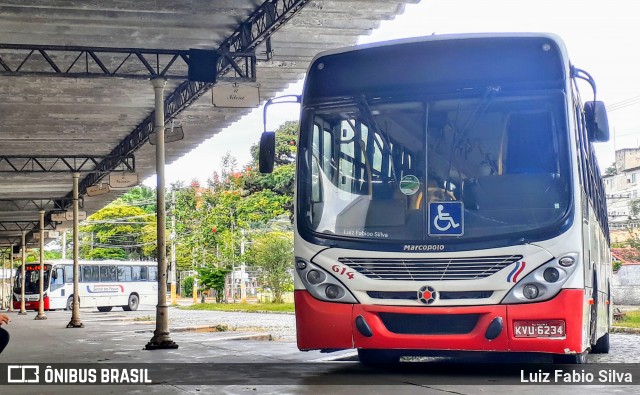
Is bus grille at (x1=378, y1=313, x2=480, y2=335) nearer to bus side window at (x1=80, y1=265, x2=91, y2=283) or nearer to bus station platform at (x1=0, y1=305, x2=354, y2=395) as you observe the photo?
bus station platform at (x1=0, y1=305, x2=354, y2=395)

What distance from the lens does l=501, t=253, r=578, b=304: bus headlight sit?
8391 mm

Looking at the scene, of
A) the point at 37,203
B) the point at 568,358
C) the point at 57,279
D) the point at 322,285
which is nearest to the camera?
the point at 322,285

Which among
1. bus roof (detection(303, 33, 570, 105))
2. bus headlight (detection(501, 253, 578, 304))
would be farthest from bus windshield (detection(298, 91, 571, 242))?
bus headlight (detection(501, 253, 578, 304))

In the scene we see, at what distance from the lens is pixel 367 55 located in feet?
31.3

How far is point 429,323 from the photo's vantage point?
28.4 ft

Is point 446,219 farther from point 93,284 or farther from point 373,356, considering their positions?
point 93,284

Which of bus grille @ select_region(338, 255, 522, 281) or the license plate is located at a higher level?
bus grille @ select_region(338, 255, 522, 281)

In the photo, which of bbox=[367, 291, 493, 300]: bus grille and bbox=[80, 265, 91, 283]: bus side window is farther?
bbox=[80, 265, 91, 283]: bus side window

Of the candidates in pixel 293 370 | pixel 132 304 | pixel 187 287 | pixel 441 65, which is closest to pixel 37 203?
pixel 132 304

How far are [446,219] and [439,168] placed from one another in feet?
1.60

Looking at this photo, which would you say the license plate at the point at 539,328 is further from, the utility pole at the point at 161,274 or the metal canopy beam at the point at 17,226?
the metal canopy beam at the point at 17,226

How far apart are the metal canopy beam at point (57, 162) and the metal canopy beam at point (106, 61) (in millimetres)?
8445

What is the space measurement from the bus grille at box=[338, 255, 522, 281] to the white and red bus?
0.04 feet

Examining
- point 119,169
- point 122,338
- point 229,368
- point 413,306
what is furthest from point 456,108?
point 119,169
